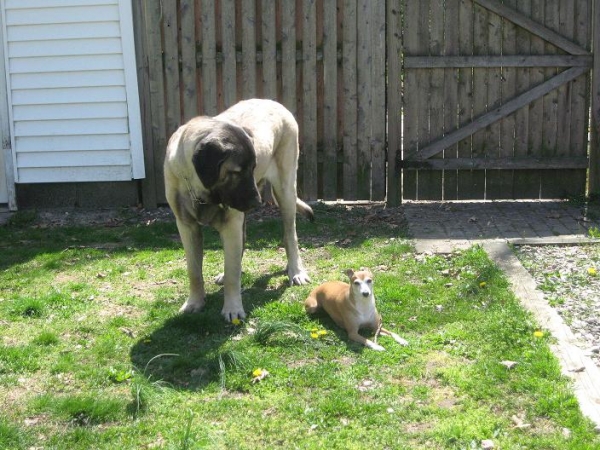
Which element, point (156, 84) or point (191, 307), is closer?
point (191, 307)

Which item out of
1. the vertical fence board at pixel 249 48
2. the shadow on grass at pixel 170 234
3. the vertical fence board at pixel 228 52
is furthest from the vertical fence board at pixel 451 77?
the vertical fence board at pixel 228 52

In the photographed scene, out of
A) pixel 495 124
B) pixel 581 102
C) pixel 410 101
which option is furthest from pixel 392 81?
pixel 581 102

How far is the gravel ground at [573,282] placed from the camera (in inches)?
221

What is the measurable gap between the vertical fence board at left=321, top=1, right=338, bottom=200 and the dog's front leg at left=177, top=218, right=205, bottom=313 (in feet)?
12.6

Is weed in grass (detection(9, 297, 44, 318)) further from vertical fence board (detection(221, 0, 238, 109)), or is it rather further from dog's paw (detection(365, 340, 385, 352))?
vertical fence board (detection(221, 0, 238, 109))

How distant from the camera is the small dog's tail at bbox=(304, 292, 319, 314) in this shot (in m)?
6.11

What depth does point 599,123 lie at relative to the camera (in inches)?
386

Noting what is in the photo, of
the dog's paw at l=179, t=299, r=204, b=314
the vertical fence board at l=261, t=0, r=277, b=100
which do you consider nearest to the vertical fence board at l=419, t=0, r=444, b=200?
the vertical fence board at l=261, t=0, r=277, b=100

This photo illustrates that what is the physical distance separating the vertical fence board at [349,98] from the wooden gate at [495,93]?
0.43m

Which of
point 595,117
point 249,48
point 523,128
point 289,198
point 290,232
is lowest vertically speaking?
point 290,232

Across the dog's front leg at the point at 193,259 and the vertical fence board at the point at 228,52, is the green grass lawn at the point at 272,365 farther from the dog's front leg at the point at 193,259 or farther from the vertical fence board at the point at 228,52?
the vertical fence board at the point at 228,52

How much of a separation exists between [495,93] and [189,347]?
565 cm

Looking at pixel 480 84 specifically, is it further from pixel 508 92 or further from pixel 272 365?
pixel 272 365

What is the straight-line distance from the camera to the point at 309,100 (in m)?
9.80
